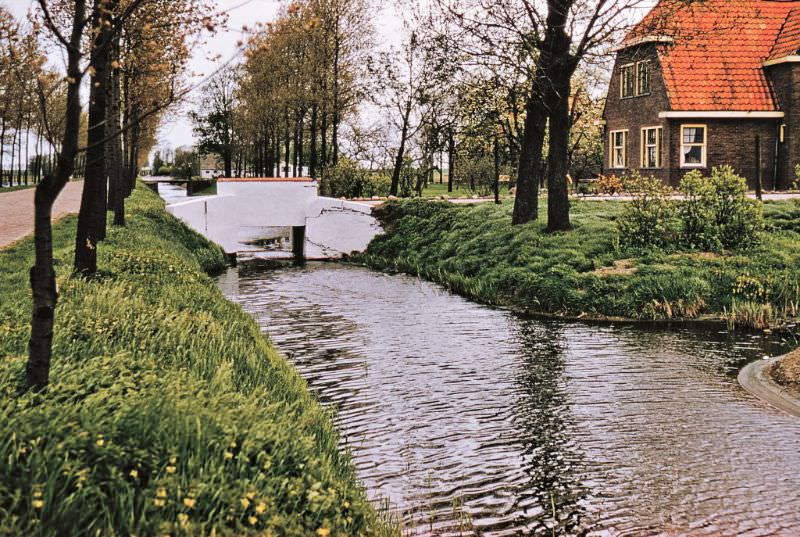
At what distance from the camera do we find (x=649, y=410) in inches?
369

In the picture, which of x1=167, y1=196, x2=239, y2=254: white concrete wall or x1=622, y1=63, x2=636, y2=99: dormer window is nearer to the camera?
x1=167, y1=196, x2=239, y2=254: white concrete wall

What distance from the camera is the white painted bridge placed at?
28.6 m

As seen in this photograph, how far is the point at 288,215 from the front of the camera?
29906 millimetres

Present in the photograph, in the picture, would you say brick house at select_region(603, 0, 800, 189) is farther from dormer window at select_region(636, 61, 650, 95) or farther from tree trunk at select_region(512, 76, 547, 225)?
tree trunk at select_region(512, 76, 547, 225)

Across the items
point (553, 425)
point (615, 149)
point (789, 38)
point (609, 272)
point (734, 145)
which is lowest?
point (553, 425)

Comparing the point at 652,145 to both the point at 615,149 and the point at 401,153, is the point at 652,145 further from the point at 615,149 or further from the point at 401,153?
the point at 401,153

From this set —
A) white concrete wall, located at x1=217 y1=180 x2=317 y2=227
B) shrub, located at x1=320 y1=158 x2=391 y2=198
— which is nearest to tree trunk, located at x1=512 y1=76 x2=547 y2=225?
white concrete wall, located at x1=217 y1=180 x2=317 y2=227

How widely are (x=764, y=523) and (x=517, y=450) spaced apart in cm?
228

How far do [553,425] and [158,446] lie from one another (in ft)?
16.2

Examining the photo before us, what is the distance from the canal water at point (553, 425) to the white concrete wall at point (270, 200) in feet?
47.3

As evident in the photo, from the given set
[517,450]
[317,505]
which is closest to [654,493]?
[517,450]

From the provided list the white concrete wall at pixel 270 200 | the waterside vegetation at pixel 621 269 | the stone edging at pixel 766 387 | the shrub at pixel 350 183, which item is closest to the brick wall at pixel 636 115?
the shrub at pixel 350 183

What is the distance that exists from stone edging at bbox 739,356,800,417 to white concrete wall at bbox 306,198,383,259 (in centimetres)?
1794

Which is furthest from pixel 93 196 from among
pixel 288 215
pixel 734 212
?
pixel 288 215
